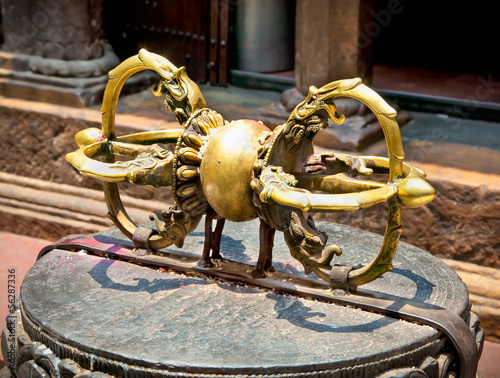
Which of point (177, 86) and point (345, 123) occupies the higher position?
point (177, 86)

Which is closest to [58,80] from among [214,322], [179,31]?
[179,31]

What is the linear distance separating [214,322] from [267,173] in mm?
424

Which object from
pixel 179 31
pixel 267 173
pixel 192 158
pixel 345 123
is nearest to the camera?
pixel 267 173

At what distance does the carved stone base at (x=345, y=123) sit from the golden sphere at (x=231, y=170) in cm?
133

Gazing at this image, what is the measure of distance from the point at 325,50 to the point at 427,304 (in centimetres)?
168

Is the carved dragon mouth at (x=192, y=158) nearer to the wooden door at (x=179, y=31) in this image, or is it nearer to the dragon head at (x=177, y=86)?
the dragon head at (x=177, y=86)

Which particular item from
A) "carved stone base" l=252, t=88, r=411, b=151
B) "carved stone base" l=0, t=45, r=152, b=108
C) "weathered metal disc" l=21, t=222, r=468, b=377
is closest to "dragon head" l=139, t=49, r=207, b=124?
"weathered metal disc" l=21, t=222, r=468, b=377

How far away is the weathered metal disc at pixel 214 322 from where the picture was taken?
1.95 metres

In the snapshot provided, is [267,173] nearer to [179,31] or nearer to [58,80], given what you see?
[58,80]

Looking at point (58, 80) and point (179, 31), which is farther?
point (179, 31)

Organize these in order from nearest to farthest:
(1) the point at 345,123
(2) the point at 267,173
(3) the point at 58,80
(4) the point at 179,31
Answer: (2) the point at 267,173
(1) the point at 345,123
(3) the point at 58,80
(4) the point at 179,31

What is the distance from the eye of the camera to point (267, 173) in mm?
2113

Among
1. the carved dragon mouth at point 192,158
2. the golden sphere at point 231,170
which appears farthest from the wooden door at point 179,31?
the golden sphere at point 231,170

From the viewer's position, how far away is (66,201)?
4.16 meters
